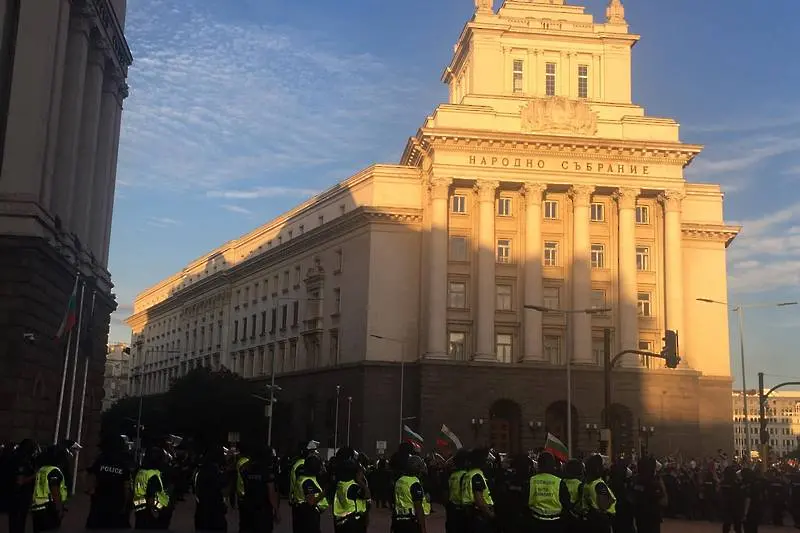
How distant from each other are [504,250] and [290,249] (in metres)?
24.0

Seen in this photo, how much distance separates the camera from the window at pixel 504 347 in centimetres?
6328

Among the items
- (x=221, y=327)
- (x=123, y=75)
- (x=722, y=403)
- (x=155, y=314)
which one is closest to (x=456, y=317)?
(x=722, y=403)

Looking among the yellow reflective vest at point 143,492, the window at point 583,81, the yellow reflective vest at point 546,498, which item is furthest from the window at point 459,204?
the yellow reflective vest at point 546,498

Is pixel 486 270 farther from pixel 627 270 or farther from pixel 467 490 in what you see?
pixel 467 490

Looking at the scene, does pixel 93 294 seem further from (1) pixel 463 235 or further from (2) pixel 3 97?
(1) pixel 463 235

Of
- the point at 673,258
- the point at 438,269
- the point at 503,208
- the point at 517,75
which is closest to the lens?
the point at 438,269

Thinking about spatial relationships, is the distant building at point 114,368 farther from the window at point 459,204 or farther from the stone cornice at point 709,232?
the stone cornice at point 709,232

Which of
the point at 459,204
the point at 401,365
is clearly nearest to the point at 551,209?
the point at 459,204

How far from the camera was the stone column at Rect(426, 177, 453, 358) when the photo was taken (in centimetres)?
6175

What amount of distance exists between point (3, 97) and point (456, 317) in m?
37.3

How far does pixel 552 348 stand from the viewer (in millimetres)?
63500

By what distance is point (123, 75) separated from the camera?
4578cm

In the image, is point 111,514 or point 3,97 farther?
point 3,97

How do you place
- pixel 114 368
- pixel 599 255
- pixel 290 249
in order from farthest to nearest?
pixel 114 368 → pixel 290 249 → pixel 599 255
